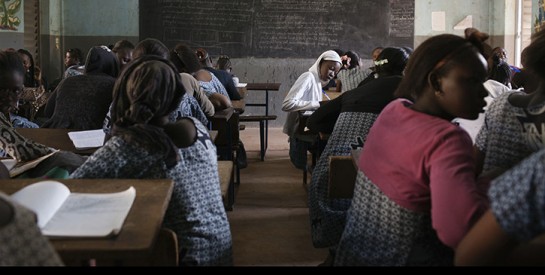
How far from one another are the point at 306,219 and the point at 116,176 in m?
2.88

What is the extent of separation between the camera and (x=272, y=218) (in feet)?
16.6

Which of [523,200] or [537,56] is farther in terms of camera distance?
[537,56]

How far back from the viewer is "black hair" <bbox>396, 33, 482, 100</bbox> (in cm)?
185

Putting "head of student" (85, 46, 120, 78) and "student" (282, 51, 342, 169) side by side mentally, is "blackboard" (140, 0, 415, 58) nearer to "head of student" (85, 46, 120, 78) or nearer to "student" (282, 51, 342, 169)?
"student" (282, 51, 342, 169)

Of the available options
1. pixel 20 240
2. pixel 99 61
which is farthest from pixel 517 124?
pixel 99 61

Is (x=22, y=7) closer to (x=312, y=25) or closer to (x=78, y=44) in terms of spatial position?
(x=78, y=44)

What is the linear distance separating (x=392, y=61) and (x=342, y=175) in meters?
0.87

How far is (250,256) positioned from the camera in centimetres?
411

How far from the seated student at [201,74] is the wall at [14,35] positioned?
3464mm

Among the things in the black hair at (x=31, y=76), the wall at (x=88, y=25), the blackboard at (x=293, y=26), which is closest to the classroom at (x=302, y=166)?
the black hair at (x=31, y=76)

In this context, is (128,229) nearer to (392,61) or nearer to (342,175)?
(342,175)

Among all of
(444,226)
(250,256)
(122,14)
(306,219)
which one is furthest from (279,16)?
(444,226)

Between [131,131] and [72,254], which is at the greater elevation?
[131,131]

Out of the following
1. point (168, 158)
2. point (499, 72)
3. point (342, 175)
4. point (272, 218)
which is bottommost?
point (272, 218)
